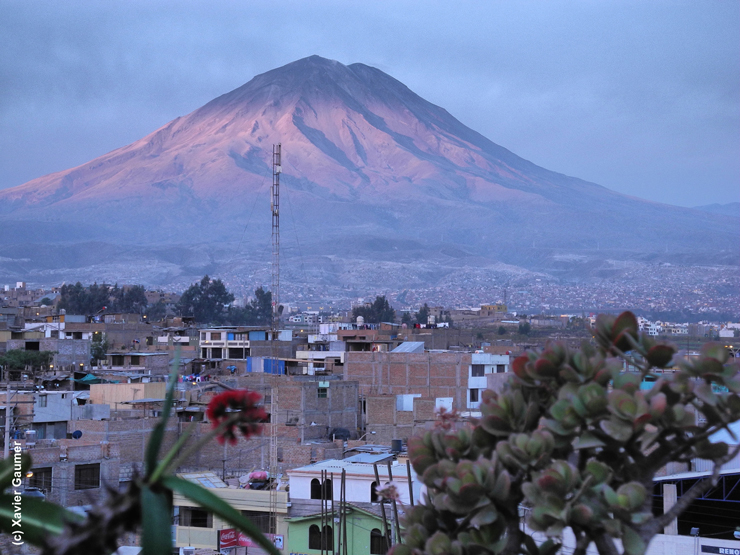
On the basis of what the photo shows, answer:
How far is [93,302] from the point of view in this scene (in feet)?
248

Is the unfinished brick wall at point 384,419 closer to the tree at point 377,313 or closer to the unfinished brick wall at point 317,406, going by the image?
the unfinished brick wall at point 317,406

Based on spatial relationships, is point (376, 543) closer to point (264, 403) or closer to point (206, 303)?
point (264, 403)

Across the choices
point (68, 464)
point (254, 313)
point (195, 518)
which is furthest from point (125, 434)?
point (254, 313)

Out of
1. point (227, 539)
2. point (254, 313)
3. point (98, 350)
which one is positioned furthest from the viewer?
point (254, 313)

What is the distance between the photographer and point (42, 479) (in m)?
15.1

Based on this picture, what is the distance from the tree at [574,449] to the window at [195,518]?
457 inches

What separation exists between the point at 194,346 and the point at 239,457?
2258cm

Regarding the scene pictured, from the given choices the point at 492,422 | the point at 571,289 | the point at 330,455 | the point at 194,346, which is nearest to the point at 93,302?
the point at 194,346

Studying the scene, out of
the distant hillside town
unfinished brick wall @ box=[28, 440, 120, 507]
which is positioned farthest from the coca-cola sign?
unfinished brick wall @ box=[28, 440, 120, 507]

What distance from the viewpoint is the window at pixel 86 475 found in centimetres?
1574

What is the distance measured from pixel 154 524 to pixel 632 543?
1635 millimetres

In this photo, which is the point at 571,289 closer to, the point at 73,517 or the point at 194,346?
the point at 194,346

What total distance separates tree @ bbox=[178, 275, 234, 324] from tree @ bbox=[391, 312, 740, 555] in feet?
258

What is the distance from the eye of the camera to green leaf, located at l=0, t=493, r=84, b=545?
2.51 meters
